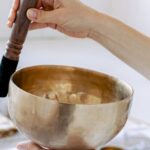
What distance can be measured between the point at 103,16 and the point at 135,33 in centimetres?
7

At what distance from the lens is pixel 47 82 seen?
0.70 m

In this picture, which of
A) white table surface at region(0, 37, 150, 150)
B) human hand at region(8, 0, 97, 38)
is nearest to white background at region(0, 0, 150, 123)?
white table surface at region(0, 37, 150, 150)

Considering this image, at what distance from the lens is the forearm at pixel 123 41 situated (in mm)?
702

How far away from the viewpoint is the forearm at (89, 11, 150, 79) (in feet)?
2.30

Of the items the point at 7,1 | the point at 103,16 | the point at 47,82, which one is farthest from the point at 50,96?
the point at 7,1

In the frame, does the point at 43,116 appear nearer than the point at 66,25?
Yes

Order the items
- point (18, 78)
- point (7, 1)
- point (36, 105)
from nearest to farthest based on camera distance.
Result: point (36, 105), point (18, 78), point (7, 1)

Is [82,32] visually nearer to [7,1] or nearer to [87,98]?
[87,98]

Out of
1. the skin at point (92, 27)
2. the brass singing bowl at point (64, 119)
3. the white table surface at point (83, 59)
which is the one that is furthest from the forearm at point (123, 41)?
the white table surface at point (83, 59)

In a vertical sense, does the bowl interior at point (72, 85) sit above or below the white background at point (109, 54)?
above

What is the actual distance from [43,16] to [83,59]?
0.62 meters

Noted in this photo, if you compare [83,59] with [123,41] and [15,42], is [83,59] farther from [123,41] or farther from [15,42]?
Answer: [15,42]

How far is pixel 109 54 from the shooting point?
1.36 metres

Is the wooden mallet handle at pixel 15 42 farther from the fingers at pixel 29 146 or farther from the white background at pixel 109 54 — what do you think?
the white background at pixel 109 54
